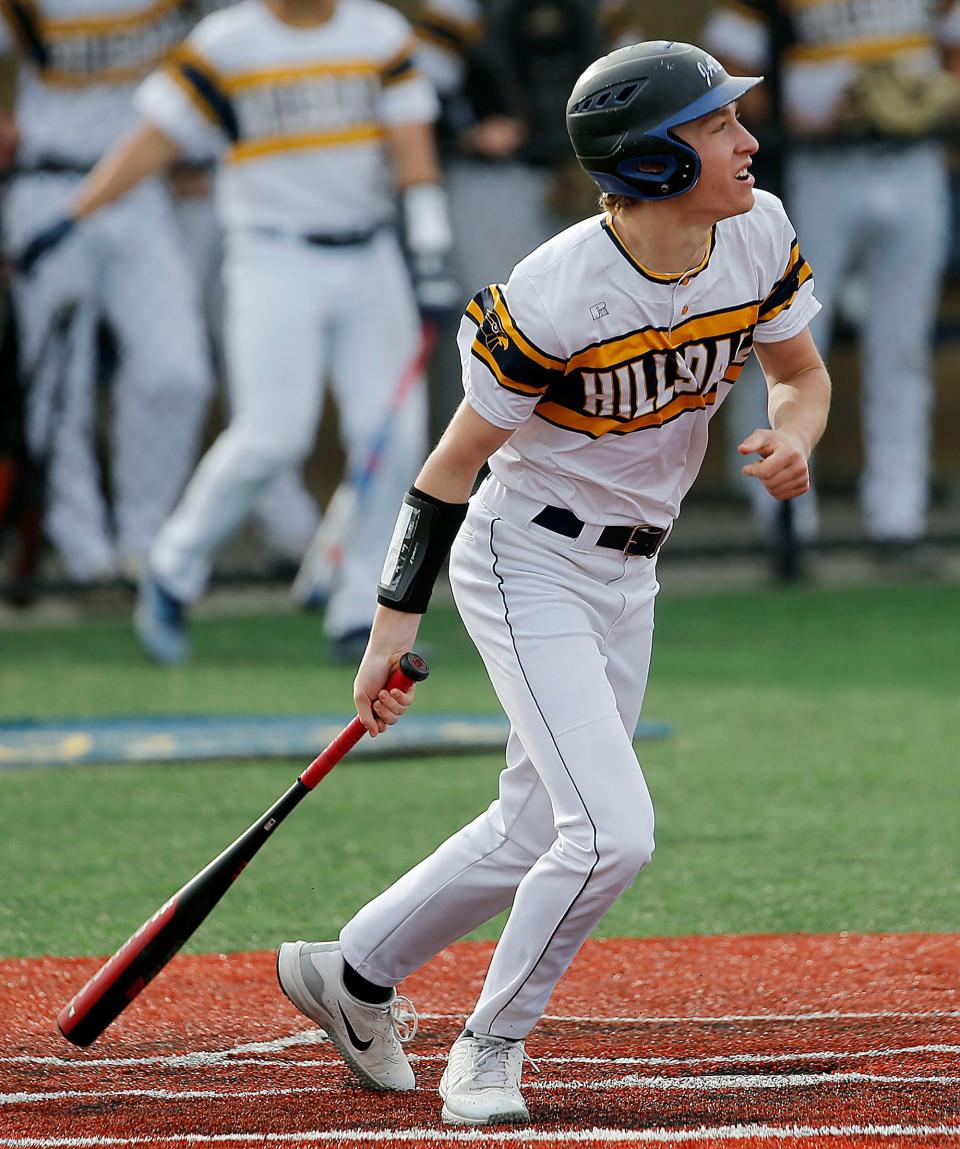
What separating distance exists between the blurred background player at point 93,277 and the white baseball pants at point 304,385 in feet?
3.48

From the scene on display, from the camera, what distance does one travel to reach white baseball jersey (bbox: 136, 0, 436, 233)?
Answer: 7066mm

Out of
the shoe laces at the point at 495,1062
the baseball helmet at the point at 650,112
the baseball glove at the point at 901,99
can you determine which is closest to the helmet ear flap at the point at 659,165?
the baseball helmet at the point at 650,112

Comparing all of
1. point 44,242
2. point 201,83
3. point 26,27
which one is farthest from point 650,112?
point 26,27

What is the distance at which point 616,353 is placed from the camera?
313 cm

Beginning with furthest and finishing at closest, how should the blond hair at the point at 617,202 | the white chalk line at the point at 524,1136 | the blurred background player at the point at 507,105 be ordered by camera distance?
the blurred background player at the point at 507,105, the blond hair at the point at 617,202, the white chalk line at the point at 524,1136

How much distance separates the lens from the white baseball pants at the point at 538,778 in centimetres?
308

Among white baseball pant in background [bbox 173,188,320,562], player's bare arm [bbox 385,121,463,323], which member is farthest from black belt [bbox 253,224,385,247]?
white baseball pant in background [bbox 173,188,320,562]

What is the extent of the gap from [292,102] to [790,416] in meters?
4.11

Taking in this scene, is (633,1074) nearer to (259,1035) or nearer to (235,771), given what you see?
(259,1035)

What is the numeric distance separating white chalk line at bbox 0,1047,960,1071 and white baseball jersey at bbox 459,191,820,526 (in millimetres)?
850

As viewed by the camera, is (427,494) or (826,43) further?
(826,43)

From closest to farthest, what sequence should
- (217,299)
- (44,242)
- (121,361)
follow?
(44,242), (121,361), (217,299)

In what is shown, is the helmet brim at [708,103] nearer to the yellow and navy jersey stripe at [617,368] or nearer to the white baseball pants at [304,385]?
the yellow and navy jersey stripe at [617,368]

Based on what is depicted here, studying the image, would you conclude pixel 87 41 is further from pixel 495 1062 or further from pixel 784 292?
pixel 495 1062
